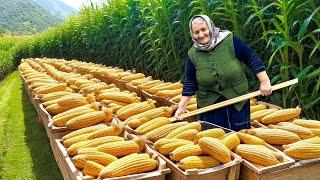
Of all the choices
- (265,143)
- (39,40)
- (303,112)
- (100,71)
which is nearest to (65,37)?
(39,40)

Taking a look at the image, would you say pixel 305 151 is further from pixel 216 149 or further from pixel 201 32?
pixel 201 32

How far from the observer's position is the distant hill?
10378 centimetres

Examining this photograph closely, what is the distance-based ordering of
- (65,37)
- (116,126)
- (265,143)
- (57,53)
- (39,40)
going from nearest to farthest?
(265,143)
(116,126)
(65,37)
(57,53)
(39,40)

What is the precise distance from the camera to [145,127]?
416 cm

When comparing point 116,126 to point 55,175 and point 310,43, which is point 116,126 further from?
point 310,43

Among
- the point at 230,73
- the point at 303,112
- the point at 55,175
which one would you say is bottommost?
the point at 55,175

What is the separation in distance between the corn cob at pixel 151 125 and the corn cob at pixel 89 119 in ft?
2.30

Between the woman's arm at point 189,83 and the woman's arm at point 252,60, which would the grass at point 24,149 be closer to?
the woman's arm at point 189,83

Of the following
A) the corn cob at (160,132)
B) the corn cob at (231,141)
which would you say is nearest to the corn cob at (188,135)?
the corn cob at (160,132)

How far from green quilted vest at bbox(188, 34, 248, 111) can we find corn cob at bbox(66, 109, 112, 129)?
3.57ft

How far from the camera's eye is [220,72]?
13.9 feet

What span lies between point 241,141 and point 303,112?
198cm

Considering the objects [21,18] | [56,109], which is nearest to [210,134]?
[56,109]

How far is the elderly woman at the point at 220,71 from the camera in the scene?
4.12 metres
